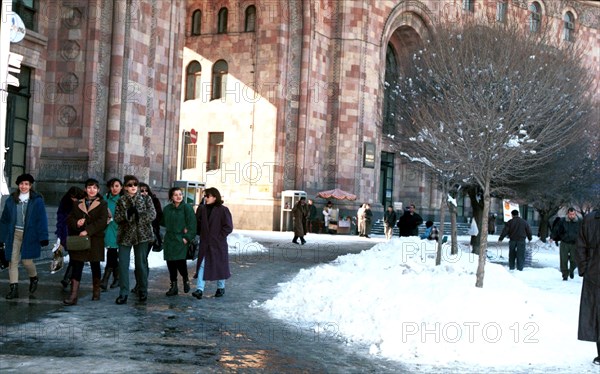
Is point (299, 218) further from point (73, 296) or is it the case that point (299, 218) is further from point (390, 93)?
point (73, 296)

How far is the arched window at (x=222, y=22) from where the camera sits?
117 feet

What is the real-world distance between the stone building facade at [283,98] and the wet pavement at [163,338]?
2169 cm

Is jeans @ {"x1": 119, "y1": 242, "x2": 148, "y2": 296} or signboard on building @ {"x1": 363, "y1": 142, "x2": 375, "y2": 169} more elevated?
signboard on building @ {"x1": 363, "y1": 142, "x2": 375, "y2": 169}

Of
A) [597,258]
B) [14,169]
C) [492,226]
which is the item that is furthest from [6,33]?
[492,226]

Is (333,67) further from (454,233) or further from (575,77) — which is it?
(454,233)

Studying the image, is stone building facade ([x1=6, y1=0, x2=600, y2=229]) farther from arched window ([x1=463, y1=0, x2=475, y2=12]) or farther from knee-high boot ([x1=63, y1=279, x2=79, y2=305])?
knee-high boot ([x1=63, y1=279, x2=79, y2=305])

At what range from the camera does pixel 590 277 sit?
7.28m

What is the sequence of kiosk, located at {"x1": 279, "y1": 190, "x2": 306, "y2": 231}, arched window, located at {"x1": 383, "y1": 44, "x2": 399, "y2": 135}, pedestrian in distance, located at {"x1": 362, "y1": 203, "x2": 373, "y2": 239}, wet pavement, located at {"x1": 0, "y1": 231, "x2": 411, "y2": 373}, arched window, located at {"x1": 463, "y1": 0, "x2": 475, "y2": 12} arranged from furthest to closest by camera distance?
arched window, located at {"x1": 463, "y1": 0, "x2": 475, "y2": 12} → pedestrian in distance, located at {"x1": 362, "y1": 203, "x2": 373, "y2": 239} → kiosk, located at {"x1": 279, "y1": 190, "x2": 306, "y2": 231} → arched window, located at {"x1": 383, "y1": 44, "x2": 399, "y2": 135} → wet pavement, located at {"x1": 0, "y1": 231, "x2": 411, "y2": 373}

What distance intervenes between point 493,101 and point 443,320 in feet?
30.7

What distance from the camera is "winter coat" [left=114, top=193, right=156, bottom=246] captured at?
10234 millimetres

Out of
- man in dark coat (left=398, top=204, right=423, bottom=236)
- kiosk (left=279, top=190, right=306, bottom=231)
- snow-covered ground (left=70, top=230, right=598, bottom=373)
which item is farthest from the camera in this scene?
kiosk (left=279, top=190, right=306, bottom=231)

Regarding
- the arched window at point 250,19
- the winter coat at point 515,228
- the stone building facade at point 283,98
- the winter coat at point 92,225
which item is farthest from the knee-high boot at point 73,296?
the arched window at point 250,19

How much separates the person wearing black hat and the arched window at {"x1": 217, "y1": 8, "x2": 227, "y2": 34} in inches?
1044

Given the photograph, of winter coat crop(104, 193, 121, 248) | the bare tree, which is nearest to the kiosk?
the bare tree
